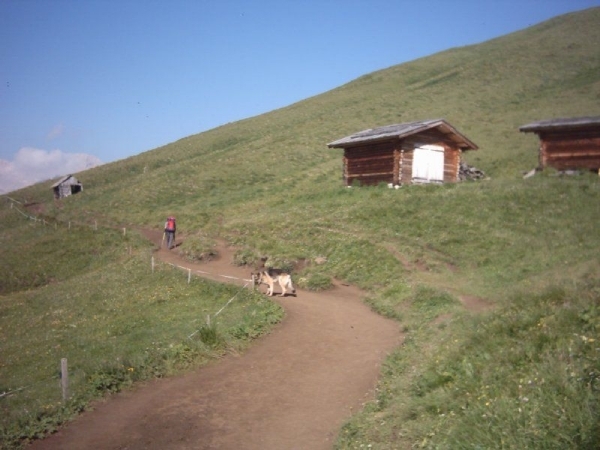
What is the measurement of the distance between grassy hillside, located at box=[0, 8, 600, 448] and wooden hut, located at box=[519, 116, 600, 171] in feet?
5.25

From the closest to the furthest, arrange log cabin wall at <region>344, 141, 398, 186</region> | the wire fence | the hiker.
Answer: the wire fence < the hiker < log cabin wall at <region>344, 141, 398, 186</region>

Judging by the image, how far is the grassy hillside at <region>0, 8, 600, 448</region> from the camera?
686cm

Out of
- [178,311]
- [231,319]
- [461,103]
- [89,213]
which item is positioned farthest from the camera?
[461,103]

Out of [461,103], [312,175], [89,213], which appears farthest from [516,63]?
[89,213]

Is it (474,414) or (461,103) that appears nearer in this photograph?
(474,414)

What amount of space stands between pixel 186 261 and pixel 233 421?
18989 mm

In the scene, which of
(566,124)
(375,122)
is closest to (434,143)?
(566,124)

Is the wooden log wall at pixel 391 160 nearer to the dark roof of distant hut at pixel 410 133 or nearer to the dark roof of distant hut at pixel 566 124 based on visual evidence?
the dark roof of distant hut at pixel 410 133

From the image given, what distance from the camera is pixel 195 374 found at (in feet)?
39.8

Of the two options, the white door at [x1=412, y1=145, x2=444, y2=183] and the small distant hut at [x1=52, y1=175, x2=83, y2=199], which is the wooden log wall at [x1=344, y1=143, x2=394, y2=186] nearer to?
the white door at [x1=412, y1=145, x2=444, y2=183]

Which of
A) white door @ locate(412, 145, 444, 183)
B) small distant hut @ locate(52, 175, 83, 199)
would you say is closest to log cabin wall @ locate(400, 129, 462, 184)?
white door @ locate(412, 145, 444, 183)

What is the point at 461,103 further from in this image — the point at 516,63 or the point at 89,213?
the point at 89,213

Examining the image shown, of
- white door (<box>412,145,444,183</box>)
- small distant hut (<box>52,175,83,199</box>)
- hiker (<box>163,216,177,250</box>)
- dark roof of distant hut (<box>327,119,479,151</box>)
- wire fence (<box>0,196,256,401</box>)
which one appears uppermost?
dark roof of distant hut (<box>327,119,479,151</box>)

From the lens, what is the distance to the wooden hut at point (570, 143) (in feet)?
97.6
